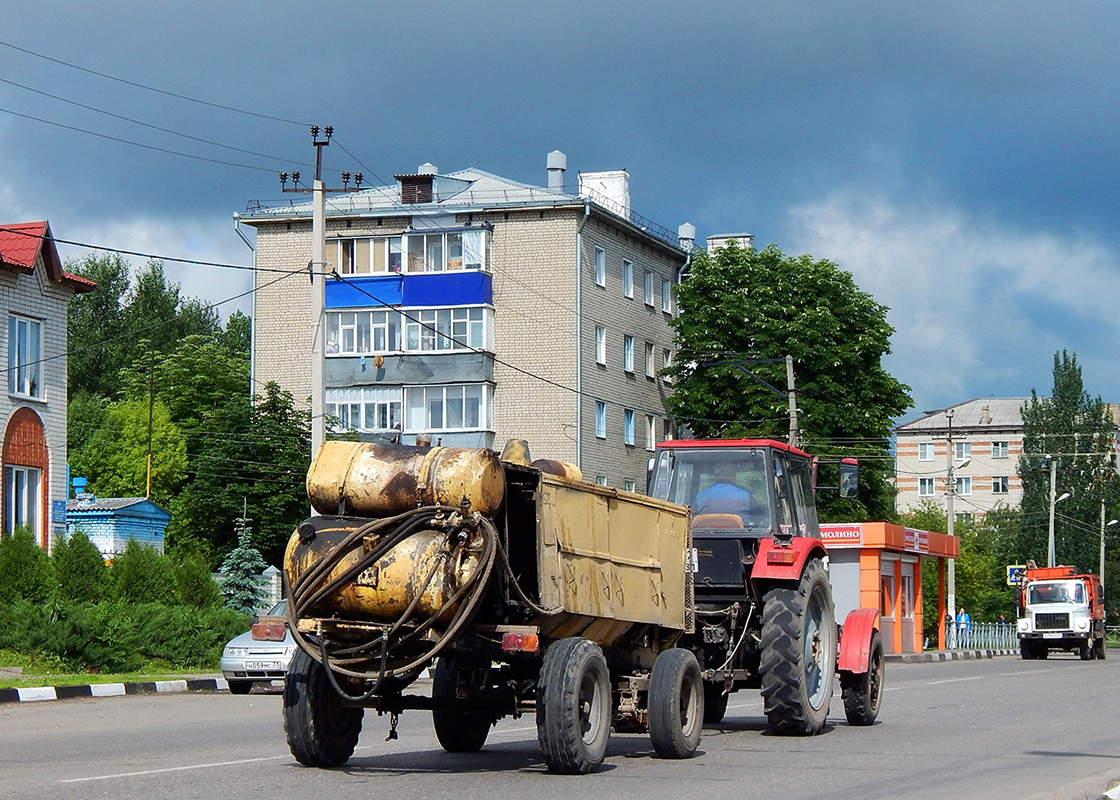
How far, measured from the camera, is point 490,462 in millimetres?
10781

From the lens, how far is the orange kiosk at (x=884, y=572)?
48781 mm

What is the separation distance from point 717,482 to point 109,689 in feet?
36.1

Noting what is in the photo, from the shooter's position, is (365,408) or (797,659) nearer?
(797,659)

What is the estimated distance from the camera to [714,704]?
16.3 m

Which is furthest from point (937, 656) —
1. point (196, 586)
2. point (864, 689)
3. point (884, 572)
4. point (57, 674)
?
point (864, 689)

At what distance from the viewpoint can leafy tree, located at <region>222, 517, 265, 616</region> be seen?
36562 millimetres

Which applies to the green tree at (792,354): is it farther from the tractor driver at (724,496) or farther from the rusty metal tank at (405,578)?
the rusty metal tank at (405,578)

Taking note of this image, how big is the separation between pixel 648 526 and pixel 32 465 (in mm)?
28174

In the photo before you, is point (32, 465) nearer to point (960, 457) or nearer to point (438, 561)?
point (438, 561)

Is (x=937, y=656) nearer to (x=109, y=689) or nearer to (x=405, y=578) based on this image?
(x=109, y=689)

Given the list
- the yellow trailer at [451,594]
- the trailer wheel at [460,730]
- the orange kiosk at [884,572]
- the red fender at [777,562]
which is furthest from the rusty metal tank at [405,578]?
the orange kiosk at [884,572]

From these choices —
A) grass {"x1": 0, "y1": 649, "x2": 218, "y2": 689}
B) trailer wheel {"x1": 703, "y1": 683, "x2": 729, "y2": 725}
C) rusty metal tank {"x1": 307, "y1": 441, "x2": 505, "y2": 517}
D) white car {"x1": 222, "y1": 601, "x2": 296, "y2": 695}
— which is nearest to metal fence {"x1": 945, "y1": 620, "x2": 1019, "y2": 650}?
grass {"x1": 0, "y1": 649, "x2": 218, "y2": 689}

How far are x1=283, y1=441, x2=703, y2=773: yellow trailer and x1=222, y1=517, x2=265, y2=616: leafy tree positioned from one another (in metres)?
25.4

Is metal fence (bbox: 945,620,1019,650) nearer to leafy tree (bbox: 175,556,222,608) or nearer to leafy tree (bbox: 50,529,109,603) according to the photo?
leafy tree (bbox: 175,556,222,608)
